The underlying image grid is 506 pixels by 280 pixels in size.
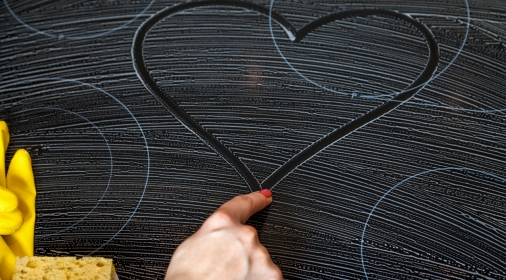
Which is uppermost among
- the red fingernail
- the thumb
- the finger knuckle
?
the finger knuckle

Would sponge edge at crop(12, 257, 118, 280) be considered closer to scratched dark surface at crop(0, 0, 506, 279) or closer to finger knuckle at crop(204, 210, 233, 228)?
scratched dark surface at crop(0, 0, 506, 279)

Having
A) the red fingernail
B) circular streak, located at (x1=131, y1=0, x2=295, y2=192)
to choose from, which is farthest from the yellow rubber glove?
the red fingernail

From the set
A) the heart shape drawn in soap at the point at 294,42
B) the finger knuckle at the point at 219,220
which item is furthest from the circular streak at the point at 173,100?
the finger knuckle at the point at 219,220

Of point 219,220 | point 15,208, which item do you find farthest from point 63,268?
point 219,220

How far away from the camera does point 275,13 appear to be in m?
0.82

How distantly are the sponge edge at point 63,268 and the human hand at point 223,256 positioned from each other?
12cm

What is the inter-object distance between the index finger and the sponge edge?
17cm

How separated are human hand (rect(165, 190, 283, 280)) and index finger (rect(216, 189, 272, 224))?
1 centimetres

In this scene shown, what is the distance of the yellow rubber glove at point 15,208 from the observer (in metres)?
0.64

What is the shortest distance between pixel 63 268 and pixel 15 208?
0.10m

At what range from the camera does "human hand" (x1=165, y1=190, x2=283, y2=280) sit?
544 mm

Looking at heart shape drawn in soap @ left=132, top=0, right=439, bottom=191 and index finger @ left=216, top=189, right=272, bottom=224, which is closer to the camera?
index finger @ left=216, top=189, right=272, bottom=224

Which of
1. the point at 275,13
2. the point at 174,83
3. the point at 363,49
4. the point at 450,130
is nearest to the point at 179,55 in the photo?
the point at 174,83

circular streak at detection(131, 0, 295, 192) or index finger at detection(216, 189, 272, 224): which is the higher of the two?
circular streak at detection(131, 0, 295, 192)
